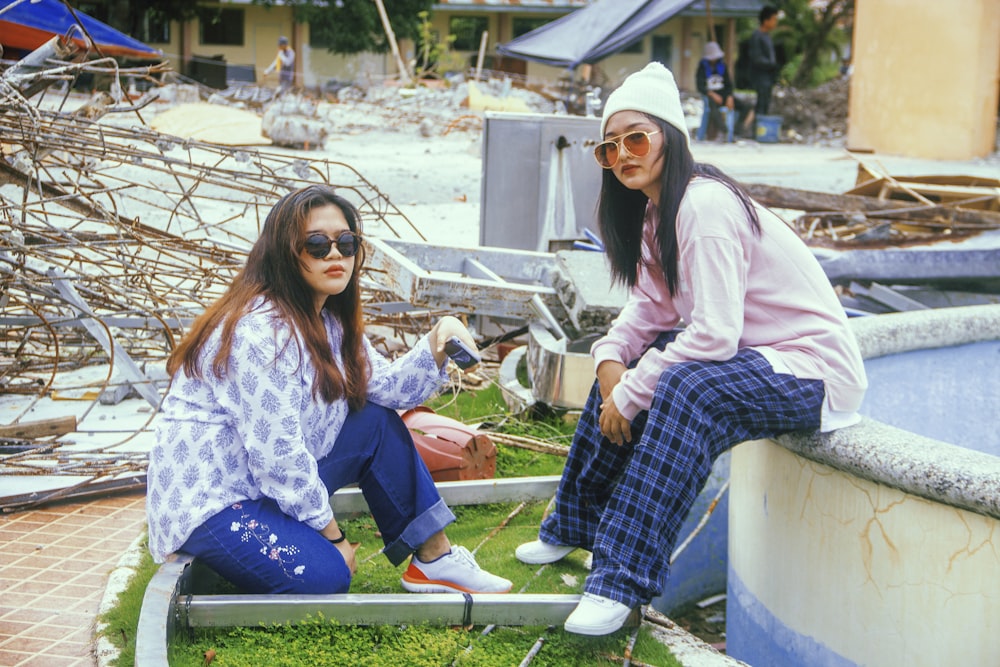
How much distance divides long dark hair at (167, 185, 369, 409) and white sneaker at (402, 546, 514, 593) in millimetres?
585

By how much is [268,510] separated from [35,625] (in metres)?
0.83

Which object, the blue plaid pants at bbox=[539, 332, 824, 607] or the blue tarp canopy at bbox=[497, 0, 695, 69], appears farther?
the blue tarp canopy at bbox=[497, 0, 695, 69]

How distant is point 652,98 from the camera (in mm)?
3102

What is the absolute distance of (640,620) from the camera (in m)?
3.11

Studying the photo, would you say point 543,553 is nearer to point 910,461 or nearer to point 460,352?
point 460,352

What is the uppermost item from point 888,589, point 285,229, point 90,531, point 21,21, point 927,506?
point 21,21

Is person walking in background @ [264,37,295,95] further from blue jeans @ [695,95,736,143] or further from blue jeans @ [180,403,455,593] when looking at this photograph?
blue jeans @ [180,403,455,593]

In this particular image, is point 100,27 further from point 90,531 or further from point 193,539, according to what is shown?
point 193,539

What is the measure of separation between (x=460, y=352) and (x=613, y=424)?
49 centimetres

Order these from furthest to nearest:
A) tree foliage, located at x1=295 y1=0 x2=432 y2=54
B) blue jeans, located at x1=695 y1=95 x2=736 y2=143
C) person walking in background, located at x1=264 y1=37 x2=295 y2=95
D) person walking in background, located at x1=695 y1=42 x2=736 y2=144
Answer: tree foliage, located at x1=295 y1=0 x2=432 y2=54
person walking in background, located at x1=264 y1=37 x2=295 y2=95
blue jeans, located at x1=695 y1=95 x2=736 y2=143
person walking in background, located at x1=695 y1=42 x2=736 y2=144

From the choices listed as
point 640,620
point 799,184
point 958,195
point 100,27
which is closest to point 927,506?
point 640,620

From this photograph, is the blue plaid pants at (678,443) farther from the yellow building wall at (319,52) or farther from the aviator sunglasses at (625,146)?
the yellow building wall at (319,52)

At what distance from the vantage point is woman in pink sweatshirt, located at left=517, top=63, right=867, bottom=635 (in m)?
2.91

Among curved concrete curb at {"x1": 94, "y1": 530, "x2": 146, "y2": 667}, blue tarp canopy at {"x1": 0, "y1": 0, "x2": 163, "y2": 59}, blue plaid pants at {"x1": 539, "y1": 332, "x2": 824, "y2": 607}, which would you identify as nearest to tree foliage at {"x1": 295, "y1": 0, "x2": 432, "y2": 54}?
blue tarp canopy at {"x1": 0, "y1": 0, "x2": 163, "y2": 59}
